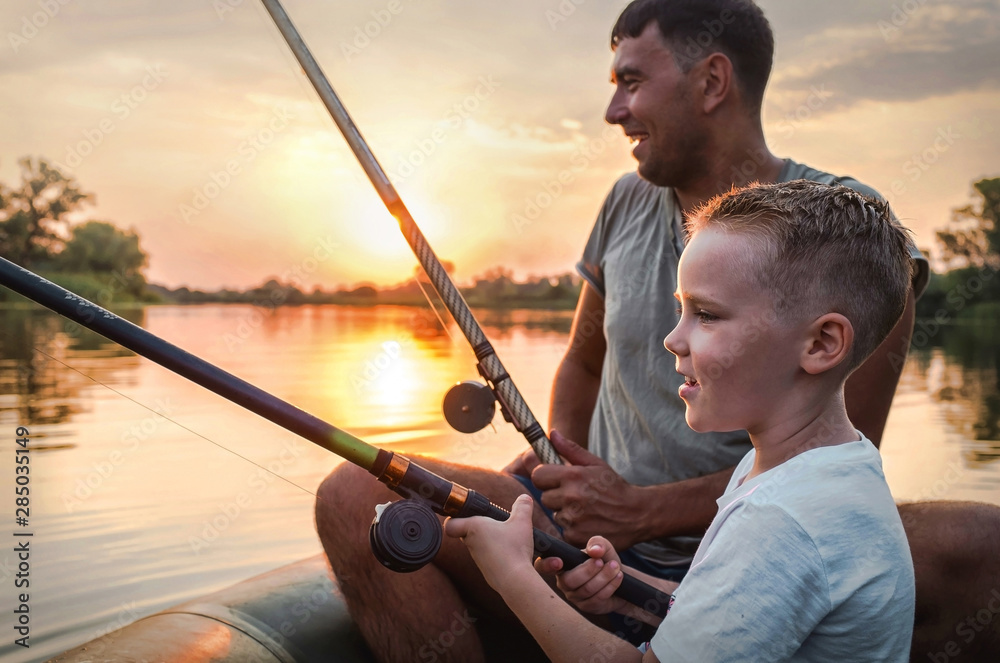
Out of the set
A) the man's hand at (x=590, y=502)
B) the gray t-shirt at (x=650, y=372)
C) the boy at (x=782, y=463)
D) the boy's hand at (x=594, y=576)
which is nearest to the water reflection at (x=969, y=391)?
the gray t-shirt at (x=650, y=372)

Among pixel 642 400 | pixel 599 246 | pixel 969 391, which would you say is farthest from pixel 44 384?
pixel 969 391

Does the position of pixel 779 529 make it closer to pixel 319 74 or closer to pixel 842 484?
pixel 842 484

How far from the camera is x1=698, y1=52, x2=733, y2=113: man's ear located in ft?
→ 7.13

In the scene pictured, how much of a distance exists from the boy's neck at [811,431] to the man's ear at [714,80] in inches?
47.2

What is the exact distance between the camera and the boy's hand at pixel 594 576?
1395mm

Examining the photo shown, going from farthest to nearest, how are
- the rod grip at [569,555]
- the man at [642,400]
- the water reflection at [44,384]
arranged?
the water reflection at [44,384] < the man at [642,400] < the rod grip at [569,555]

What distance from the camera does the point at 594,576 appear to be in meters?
1.41

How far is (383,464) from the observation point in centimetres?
129

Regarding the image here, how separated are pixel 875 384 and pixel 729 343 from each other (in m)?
0.86

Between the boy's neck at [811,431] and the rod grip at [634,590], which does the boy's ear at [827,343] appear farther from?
the rod grip at [634,590]

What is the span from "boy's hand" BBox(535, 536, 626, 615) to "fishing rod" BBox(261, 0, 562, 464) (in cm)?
40

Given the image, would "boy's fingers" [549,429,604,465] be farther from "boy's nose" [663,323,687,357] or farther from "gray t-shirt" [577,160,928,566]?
"boy's nose" [663,323,687,357]

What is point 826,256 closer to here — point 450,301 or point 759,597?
point 759,597

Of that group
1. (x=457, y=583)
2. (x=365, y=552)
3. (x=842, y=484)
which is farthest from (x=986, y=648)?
(x=365, y=552)
